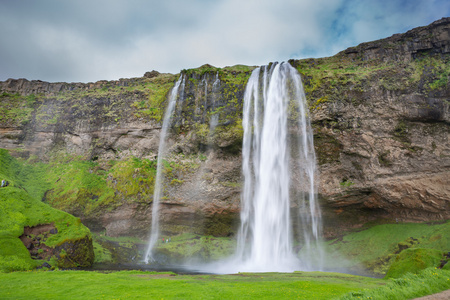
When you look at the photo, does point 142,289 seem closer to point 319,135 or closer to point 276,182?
point 276,182

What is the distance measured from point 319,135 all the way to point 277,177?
27.4ft

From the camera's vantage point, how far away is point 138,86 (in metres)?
54.6

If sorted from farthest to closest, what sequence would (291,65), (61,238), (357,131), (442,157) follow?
(291,65), (357,131), (442,157), (61,238)

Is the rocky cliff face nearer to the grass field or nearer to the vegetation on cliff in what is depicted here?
the vegetation on cliff

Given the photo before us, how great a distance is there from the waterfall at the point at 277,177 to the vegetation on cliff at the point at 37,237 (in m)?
19.1

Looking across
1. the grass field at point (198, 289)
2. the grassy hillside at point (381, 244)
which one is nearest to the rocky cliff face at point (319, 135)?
the grassy hillside at point (381, 244)

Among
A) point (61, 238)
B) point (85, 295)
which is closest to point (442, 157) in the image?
point (85, 295)

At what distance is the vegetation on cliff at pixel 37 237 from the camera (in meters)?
24.7

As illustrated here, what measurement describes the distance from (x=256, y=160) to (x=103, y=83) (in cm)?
3920

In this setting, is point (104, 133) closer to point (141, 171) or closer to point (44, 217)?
point (141, 171)

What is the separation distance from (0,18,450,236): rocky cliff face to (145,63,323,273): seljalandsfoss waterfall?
1.74 m

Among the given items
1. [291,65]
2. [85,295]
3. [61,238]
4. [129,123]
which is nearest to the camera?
[85,295]

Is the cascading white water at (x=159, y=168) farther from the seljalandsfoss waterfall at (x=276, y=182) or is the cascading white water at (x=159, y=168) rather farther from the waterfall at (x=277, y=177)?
the waterfall at (x=277, y=177)

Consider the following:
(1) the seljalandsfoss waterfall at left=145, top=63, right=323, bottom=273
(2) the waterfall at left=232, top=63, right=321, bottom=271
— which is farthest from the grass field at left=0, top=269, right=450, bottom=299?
(2) the waterfall at left=232, top=63, right=321, bottom=271
